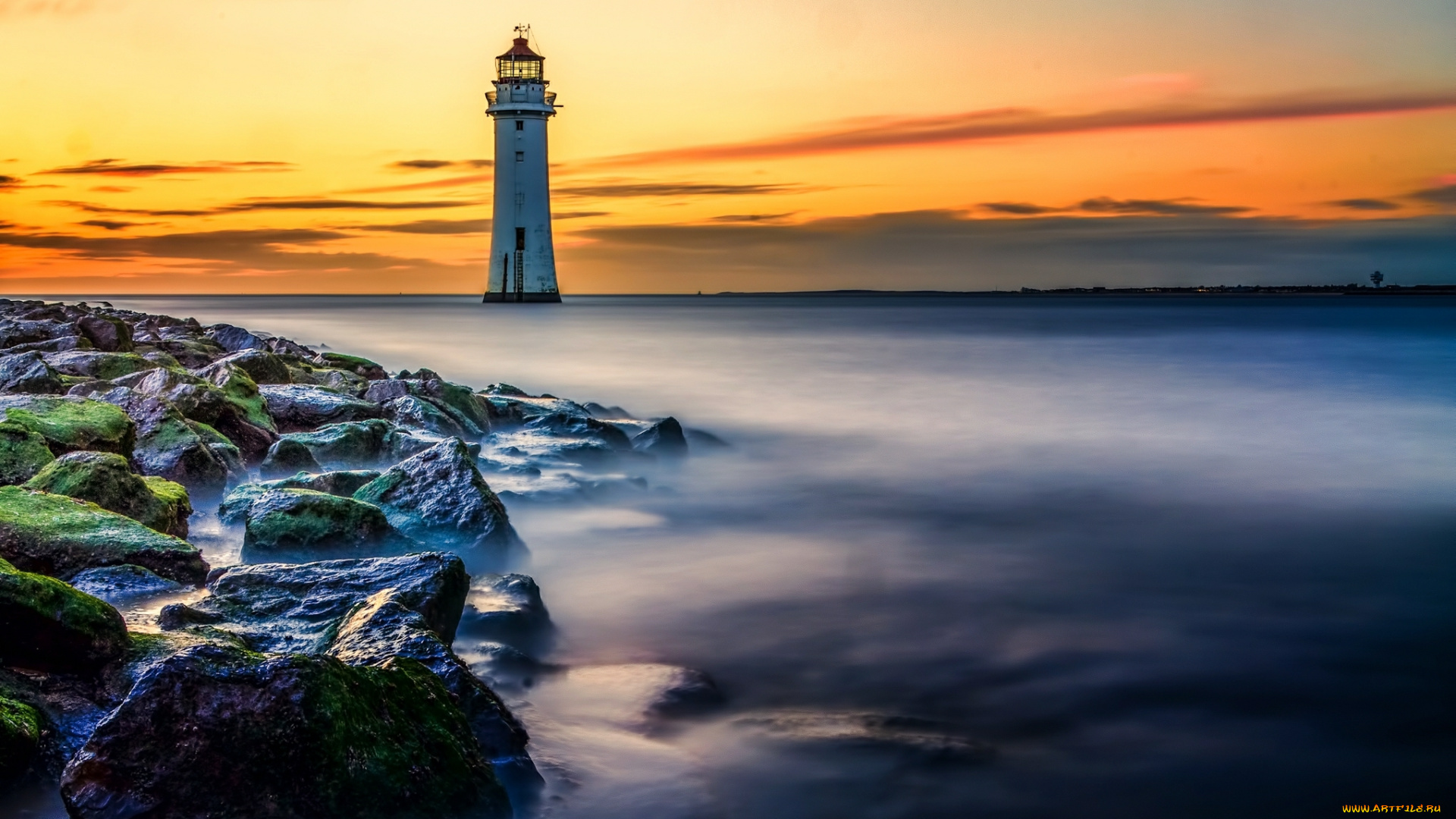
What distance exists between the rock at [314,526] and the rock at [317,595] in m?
0.61

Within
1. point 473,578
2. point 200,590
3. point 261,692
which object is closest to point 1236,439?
point 473,578

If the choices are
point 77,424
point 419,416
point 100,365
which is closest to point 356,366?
point 100,365

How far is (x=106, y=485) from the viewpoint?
4652 mm

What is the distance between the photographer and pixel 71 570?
13.2 feet

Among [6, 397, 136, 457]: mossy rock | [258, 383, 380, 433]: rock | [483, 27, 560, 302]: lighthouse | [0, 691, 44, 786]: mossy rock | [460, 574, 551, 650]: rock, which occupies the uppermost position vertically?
[483, 27, 560, 302]: lighthouse

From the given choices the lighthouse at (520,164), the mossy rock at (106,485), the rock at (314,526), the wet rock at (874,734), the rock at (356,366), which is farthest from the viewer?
the lighthouse at (520,164)

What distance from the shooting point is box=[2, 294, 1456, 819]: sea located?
140 inches

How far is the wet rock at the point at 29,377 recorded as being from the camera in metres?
7.49

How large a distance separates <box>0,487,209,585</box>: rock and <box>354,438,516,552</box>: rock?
1212mm

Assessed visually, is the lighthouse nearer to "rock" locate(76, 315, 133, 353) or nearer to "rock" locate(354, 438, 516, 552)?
"rock" locate(76, 315, 133, 353)

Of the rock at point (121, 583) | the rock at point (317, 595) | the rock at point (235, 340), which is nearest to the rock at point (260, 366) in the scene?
the rock at point (235, 340)

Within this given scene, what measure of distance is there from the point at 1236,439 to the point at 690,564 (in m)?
7.80

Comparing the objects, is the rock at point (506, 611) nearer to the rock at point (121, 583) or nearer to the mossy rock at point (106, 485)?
the rock at point (121, 583)

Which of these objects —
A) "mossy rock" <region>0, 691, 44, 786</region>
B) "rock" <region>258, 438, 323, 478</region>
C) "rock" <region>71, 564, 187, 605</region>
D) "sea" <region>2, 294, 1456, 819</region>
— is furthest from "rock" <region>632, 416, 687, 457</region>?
"mossy rock" <region>0, 691, 44, 786</region>
